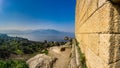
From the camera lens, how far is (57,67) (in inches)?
511

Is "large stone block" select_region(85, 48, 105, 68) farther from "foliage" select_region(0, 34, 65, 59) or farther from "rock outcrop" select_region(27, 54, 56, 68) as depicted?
"foliage" select_region(0, 34, 65, 59)

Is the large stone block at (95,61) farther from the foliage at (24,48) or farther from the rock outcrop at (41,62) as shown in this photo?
the foliage at (24,48)

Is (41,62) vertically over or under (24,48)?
over

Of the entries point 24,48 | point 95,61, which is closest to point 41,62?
point 95,61

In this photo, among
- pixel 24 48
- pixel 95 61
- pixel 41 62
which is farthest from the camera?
pixel 24 48

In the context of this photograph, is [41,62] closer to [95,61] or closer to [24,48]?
[95,61]

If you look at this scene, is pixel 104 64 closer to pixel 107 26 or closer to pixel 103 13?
pixel 107 26

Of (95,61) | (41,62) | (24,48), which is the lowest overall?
(24,48)

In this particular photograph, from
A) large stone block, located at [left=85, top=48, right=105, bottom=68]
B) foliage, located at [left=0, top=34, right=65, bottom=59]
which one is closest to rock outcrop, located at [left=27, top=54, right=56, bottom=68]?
foliage, located at [left=0, top=34, right=65, bottom=59]

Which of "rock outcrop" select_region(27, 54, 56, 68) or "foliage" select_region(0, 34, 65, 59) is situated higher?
"rock outcrop" select_region(27, 54, 56, 68)

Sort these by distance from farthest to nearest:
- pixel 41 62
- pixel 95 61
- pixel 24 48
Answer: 1. pixel 24 48
2. pixel 41 62
3. pixel 95 61

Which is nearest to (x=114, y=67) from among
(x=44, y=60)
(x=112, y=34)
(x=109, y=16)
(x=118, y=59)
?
(x=118, y=59)

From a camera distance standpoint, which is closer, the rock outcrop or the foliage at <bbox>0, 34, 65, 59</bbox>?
the rock outcrop

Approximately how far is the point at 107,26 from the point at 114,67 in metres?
0.61
